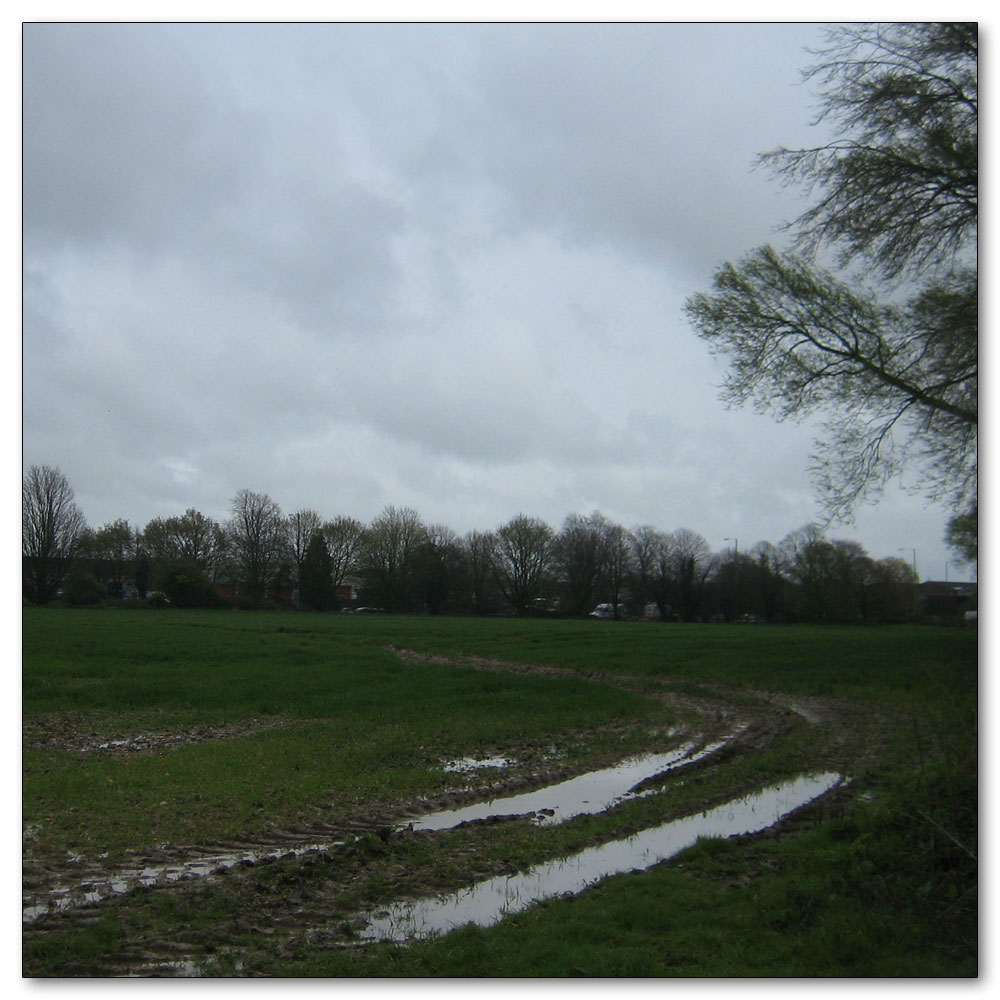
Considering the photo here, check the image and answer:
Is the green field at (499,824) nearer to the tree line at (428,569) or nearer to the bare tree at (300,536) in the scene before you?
the tree line at (428,569)

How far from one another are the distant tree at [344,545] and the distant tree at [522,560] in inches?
706

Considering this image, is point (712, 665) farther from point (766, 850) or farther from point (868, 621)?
point (766, 850)

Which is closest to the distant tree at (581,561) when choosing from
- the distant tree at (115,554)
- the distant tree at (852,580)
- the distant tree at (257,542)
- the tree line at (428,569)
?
the tree line at (428,569)

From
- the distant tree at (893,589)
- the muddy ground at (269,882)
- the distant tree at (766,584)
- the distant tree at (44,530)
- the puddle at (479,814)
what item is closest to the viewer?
the muddy ground at (269,882)

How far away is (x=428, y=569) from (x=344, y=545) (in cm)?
1279

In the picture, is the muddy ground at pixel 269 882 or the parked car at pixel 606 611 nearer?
the muddy ground at pixel 269 882

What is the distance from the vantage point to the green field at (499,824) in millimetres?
5996

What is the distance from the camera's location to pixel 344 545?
332 feet

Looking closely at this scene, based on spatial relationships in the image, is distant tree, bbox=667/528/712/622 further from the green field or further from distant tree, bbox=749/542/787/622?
the green field

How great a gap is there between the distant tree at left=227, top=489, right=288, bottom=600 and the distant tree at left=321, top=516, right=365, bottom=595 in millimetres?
6534

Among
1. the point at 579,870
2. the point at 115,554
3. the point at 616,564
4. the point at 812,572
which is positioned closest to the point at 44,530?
the point at 579,870

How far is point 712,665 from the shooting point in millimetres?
28812

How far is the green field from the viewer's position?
6.00m

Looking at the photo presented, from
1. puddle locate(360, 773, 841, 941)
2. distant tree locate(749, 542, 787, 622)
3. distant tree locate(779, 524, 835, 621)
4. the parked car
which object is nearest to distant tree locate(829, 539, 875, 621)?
distant tree locate(779, 524, 835, 621)
